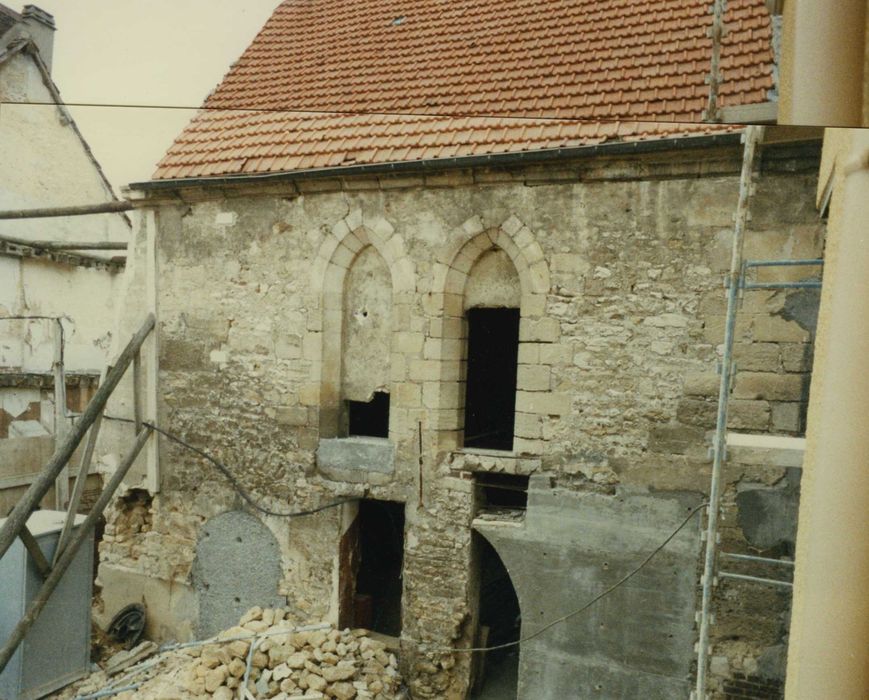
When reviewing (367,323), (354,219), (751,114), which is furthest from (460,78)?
(751,114)

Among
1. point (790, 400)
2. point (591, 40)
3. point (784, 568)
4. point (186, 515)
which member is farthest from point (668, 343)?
point (186, 515)

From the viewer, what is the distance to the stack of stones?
143 inches

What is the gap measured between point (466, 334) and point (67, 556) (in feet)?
9.61

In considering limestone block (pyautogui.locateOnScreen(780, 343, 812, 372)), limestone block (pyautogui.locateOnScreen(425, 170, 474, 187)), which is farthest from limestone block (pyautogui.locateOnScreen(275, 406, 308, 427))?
limestone block (pyautogui.locateOnScreen(780, 343, 812, 372))

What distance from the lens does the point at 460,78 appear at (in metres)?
4.71

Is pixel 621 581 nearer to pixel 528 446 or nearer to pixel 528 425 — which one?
pixel 528 446

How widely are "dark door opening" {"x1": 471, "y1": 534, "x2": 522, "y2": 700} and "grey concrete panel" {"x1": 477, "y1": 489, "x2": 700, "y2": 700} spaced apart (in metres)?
0.69

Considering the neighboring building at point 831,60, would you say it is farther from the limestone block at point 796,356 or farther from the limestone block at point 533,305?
the limestone block at point 533,305

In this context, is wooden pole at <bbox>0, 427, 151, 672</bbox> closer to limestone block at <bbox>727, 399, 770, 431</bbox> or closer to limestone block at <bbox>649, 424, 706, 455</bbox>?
limestone block at <bbox>649, 424, 706, 455</bbox>

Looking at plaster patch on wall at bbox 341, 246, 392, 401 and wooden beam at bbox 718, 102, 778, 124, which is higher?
wooden beam at bbox 718, 102, 778, 124

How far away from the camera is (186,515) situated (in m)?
4.19

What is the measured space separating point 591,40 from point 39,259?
3.89 meters

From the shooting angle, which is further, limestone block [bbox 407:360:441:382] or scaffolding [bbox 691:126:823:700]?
limestone block [bbox 407:360:441:382]

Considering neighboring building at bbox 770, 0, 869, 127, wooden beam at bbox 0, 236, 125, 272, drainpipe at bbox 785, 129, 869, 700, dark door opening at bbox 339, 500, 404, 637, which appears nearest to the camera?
drainpipe at bbox 785, 129, 869, 700
